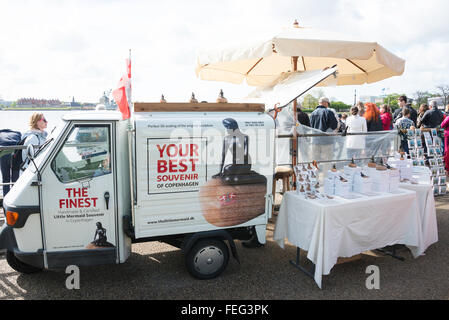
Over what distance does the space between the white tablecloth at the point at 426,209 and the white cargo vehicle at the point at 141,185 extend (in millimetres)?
2523

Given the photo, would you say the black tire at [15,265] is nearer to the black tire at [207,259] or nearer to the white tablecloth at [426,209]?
the black tire at [207,259]

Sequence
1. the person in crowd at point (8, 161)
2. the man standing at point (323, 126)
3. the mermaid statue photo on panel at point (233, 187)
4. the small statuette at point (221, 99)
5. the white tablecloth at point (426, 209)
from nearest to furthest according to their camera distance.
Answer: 1. the mermaid statue photo on panel at point (233, 187)
2. the small statuette at point (221, 99)
3. the white tablecloth at point (426, 209)
4. the person in crowd at point (8, 161)
5. the man standing at point (323, 126)

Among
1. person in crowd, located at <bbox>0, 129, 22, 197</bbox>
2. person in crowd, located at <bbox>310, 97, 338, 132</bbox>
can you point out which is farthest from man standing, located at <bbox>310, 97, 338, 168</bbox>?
person in crowd, located at <bbox>0, 129, 22, 197</bbox>

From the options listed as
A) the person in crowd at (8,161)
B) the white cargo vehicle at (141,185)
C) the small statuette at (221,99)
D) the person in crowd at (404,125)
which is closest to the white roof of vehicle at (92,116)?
the white cargo vehicle at (141,185)

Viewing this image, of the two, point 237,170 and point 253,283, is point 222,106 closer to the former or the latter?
point 237,170

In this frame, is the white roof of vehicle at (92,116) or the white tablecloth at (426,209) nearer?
the white roof of vehicle at (92,116)

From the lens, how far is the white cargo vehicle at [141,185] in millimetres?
3613

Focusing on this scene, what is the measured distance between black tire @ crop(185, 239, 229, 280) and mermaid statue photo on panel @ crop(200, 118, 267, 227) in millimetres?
284

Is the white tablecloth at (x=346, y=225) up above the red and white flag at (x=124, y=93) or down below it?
below

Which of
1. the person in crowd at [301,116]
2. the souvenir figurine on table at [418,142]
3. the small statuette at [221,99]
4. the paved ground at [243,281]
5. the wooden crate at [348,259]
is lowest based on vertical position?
the paved ground at [243,281]

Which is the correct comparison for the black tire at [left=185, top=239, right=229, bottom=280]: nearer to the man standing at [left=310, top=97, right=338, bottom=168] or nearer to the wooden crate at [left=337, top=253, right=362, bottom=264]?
the wooden crate at [left=337, top=253, right=362, bottom=264]

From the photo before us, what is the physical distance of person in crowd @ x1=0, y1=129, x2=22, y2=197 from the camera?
610cm

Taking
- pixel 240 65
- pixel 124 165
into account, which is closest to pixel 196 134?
pixel 124 165

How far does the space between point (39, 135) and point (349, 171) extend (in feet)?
16.8
